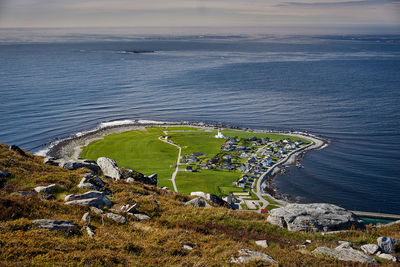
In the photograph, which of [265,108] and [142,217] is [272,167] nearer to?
[142,217]

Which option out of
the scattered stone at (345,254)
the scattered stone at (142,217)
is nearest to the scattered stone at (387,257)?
the scattered stone at (345,254)

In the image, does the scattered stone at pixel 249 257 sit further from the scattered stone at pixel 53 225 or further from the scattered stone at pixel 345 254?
the scattered stone at pixel 53 225

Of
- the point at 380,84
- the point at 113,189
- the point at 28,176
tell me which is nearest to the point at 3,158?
the point at 28,176

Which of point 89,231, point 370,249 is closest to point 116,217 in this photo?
point 89,231

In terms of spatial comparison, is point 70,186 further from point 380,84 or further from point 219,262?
point 380,84

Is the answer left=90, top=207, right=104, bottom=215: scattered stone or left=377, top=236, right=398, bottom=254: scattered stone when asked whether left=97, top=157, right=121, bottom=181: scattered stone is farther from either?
left=377, top=236, right=398, bottom=254: scattered stone

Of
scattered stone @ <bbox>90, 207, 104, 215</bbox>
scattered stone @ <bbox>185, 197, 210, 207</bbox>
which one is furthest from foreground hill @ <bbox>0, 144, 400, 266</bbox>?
scattered stone @ <bbox>185, 197, 210, 207</bbox>
